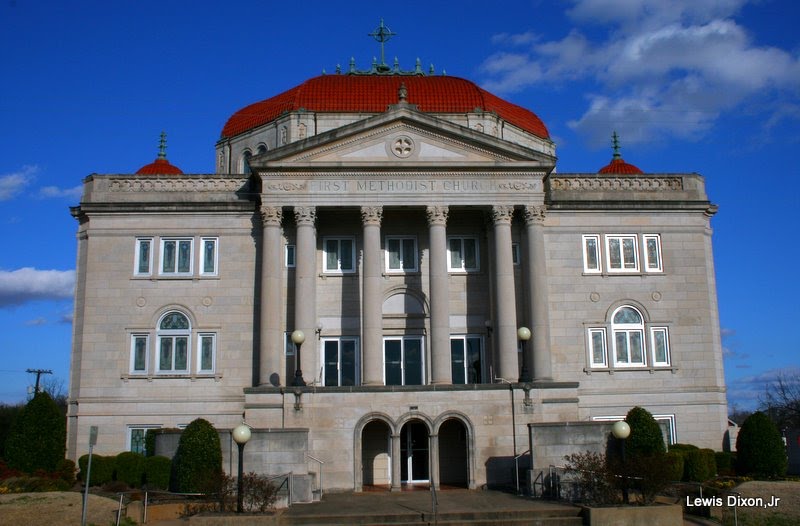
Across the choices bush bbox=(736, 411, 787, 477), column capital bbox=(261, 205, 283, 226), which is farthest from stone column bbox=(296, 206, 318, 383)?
bush bbox=(736, 411, 787, 477)

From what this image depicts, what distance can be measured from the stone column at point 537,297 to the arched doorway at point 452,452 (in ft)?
13.0

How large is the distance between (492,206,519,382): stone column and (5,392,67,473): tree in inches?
703

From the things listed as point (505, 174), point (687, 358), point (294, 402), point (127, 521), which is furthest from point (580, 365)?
point (127, 521)

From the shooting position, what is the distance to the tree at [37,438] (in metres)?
32.6

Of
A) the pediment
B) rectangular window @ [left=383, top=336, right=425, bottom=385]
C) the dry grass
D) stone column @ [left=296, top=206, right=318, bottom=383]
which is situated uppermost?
the pediment

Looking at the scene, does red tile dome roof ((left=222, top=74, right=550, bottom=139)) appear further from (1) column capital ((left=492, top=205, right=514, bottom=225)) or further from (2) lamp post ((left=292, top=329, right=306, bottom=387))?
(2) lamp post ((left=292, top=329, right=306, bottom=387))

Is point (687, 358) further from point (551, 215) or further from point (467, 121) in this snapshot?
point (467, 121)

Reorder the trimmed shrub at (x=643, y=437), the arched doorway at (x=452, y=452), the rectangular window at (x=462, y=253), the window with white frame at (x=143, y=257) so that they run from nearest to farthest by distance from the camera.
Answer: the trimmed shrub at (x=643, y=437)
the arched doorway at (x=452, y=452)
the window with white frame at (x=143, y=257)
the rectangular window at (x=462, y=253)

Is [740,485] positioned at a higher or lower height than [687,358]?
lower

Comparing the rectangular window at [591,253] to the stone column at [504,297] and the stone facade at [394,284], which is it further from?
the stone column at [504,297]

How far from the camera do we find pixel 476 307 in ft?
125

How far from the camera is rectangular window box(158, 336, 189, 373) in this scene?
36.9 m

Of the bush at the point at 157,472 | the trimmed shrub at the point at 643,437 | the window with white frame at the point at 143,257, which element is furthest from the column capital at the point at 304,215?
the trimmed shrub at the point at 643,437

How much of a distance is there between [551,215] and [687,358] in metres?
8.84
